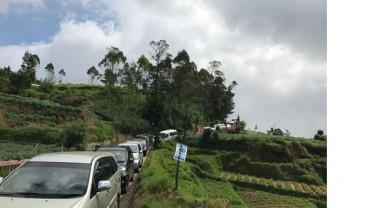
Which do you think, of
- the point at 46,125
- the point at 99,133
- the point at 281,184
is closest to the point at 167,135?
the point at 281,184

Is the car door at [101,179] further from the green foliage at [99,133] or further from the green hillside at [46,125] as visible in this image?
the green foliage at [99,133]

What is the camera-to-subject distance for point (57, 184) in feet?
24.4

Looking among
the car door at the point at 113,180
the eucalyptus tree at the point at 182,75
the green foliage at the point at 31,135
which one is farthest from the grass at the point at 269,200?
the car door at the point at 113,180

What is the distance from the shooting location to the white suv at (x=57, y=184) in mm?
6797

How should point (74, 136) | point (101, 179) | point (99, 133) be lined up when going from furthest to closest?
point (99, 133) → point (74, 136) → point (101, 179)

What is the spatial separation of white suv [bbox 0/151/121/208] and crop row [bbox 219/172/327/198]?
49053 mm

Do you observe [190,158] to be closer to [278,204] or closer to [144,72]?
[278,204]

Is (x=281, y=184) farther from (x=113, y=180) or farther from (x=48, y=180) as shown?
(x=48, y=180)

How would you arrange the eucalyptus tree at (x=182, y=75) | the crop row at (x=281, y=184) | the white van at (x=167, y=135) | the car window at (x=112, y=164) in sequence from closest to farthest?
the car window at (x=112, y=164) < the crop row at (x=281, y=184) < the white van at (x=167, y=135) < the eucalyptus tree at (x=182, y=75)

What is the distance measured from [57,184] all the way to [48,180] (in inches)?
8.2

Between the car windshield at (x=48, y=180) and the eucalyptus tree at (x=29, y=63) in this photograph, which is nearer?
the car windshield at (x=48, y=180)

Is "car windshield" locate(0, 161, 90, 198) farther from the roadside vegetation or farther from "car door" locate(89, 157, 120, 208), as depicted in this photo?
the roadside vegetation

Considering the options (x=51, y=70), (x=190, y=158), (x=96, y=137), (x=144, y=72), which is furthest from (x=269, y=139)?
(x=51, y=70)
